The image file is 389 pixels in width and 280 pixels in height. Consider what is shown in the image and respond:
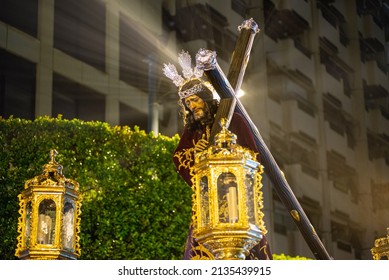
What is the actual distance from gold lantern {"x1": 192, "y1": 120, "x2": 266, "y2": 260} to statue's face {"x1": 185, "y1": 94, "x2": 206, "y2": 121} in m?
0.81

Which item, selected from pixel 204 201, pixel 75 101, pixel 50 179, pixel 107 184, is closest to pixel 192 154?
pixel 204 201

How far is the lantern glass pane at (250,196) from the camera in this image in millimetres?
4160

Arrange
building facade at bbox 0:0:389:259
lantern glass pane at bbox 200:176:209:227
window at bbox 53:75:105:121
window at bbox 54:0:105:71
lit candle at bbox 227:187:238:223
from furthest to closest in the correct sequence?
window at bbox 54:0:105:71
window at bbox 53:75:105:121
building facade at bbox 0:0:389:259
lantern glass pane at bbox 200:176:209:227
lit candle at bbox 227:187:238:223

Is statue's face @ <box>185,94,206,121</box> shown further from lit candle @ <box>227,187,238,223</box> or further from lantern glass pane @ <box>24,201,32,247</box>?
lantern glass pane @ <box>24,201,32,247</box>

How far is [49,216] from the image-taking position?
5.36m

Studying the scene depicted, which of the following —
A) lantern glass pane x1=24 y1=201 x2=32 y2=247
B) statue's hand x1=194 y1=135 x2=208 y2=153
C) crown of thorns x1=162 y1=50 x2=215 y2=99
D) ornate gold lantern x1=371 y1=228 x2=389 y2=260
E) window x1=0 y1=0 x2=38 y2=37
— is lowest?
ornate gold lantern x1=371 y1=228 x2=389 y2=260

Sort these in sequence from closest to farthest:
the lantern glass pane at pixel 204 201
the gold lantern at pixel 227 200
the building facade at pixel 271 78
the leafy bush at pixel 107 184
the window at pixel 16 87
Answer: the gold lantern at pixel 227 200, the lantern glass pane at pixel 204 201, the leafy bush at pixel 107 184, the window at pixel 16 87, the building facade at pixel 271 78

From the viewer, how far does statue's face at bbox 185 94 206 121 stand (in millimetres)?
5180

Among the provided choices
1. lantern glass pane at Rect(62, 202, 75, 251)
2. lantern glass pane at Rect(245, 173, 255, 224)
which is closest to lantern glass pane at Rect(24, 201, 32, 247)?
lantern glass pane at Rect(62, 202, 75, 251)

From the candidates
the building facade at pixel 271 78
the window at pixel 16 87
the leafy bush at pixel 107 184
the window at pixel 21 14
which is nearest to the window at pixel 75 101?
the building facade at pixel 271 78

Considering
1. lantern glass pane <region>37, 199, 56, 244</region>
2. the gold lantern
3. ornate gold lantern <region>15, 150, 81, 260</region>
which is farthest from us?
lantern glass pane <region>37, 199, 56, 244</region>

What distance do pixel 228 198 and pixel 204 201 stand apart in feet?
0.67

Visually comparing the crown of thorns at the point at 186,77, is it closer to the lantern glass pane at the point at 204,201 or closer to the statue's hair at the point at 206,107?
the statue's hair at the point at 206,107
